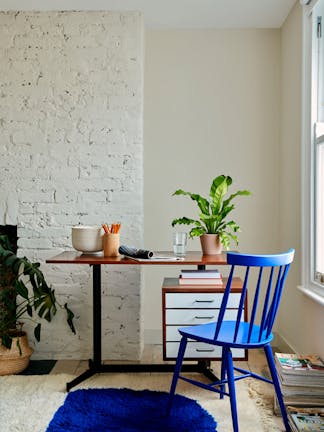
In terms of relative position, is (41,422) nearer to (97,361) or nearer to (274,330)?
(97,361)

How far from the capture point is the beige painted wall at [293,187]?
3.31 metres

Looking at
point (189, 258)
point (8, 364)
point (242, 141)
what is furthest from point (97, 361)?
point (242, 141)

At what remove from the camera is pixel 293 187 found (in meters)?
3.60

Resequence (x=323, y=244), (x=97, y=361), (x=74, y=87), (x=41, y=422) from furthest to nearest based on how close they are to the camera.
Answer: (x=74, y=87) → (x=97, y=361) → (x=323, y=244) → (x=41, y=422)

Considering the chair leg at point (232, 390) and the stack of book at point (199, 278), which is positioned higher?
the stack of book at point (199, 278)

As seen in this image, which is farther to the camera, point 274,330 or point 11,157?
point 274,330

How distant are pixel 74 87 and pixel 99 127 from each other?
334 millimetres

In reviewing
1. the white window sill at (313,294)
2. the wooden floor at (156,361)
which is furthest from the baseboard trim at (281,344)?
the white window sill at (313,294)

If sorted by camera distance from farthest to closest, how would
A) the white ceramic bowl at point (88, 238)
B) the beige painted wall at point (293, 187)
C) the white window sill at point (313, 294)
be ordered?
the beige painted wall at point (293, 187) < the white ceramic bowl at point (88, 238) < the white window sill at point (313, 294)

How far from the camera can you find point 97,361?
332 cm

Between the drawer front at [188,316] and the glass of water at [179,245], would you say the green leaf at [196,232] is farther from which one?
the drawer front at [188,316]

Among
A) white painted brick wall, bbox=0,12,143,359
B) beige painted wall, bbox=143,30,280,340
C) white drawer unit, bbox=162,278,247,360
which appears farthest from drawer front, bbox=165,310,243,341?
beige painted wall, bbox=143,30,280,340

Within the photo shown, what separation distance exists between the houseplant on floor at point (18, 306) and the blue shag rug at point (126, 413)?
604mm

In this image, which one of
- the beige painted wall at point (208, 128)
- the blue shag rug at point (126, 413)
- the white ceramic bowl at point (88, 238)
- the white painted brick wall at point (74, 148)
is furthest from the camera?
the beige painted wall at point (208, 128)
